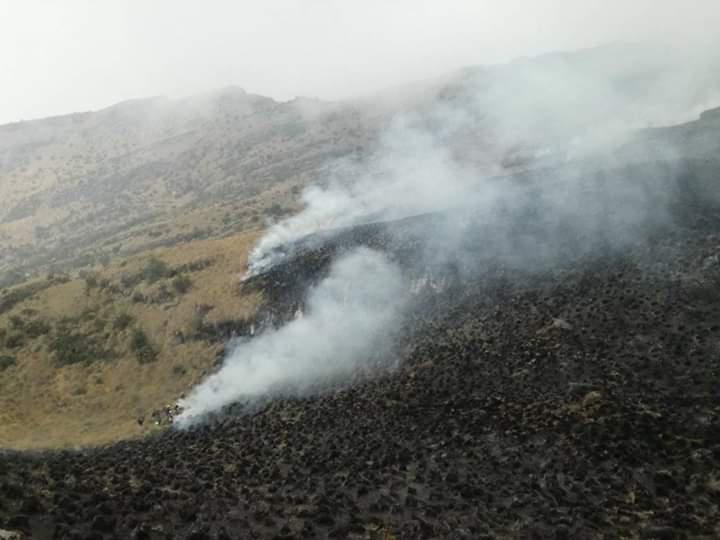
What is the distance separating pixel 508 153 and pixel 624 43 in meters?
77.6

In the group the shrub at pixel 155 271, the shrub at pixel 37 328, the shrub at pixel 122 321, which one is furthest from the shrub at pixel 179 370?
the shrub at pixel 155 271

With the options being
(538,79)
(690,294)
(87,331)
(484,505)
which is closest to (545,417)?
(484,505)

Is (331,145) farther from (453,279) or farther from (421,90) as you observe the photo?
(453,279)

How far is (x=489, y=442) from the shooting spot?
25750 millimetres

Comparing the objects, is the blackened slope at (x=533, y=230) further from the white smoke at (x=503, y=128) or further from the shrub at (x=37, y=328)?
the shrub at (x=37, y=328)

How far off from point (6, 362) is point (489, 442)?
4148cm

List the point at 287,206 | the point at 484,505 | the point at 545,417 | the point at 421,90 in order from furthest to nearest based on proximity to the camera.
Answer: the point at 421,90, the point at 287,206, the point at 545,417, the point at 484,505

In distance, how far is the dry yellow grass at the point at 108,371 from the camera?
1624 inches

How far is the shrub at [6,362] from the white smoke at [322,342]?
60.0ft

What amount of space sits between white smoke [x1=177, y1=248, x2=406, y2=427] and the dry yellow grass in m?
3.31

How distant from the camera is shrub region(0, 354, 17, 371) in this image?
48.9 meters

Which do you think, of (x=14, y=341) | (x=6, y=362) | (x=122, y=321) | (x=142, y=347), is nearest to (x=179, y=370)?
(x=142, y=347)

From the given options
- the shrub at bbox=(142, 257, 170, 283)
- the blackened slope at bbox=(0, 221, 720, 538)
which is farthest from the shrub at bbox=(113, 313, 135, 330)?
the blackened slope at bbox=(0, 221, 720, 538)

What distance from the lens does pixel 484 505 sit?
69.8 feet
